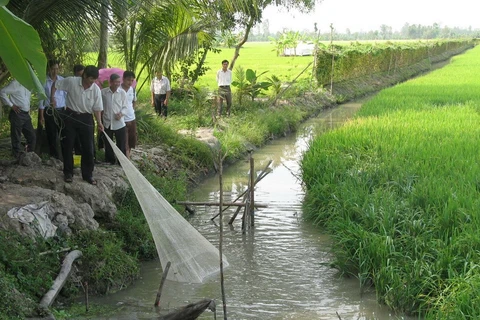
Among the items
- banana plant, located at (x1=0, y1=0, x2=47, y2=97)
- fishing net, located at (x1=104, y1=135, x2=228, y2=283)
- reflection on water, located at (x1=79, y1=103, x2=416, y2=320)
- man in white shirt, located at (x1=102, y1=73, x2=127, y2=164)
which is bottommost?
reflection on water, located at (x1=79, y1=103, x2=416, y2=320)

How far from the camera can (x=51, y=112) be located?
8.16 metres

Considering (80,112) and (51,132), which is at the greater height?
(80,112)

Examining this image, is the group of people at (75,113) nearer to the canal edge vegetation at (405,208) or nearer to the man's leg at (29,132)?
the man's leg at (29,132)

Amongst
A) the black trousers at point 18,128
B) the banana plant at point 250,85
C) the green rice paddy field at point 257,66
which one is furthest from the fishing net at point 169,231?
the banana plant at point 250,85

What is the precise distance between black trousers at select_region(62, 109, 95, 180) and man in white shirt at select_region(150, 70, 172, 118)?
571cm

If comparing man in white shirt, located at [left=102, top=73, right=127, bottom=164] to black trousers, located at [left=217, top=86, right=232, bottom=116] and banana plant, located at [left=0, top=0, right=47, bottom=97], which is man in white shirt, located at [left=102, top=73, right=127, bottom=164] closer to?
banana plant, located at [left=0, top=0, right=47, bottom=97]

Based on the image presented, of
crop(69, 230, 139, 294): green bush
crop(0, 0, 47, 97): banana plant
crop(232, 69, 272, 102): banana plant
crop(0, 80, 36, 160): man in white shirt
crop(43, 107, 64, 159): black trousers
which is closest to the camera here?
crop(0, 0, 47, 97): banana plant

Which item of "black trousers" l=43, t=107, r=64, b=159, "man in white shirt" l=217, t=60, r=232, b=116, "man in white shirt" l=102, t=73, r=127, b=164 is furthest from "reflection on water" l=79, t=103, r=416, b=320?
"man in white shirt" l=217, t=60, r=232, b=116

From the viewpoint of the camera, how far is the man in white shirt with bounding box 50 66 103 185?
7.30 m

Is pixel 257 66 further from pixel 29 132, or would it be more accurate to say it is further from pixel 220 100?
pixel 29 132

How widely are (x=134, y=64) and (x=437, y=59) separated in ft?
147

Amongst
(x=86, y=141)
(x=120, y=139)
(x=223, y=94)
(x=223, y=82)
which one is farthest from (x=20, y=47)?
(x=223, y=82)

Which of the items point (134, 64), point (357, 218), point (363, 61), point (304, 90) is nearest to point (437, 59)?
point (363, 61)

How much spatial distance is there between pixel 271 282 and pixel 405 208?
1703mm
